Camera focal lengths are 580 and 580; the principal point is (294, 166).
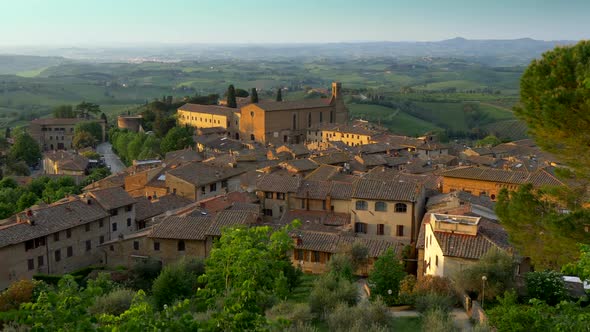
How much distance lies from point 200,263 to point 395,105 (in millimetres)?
124561

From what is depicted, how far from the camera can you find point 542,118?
612 inches

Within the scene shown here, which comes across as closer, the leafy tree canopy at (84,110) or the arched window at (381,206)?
the arched window at (381,206)

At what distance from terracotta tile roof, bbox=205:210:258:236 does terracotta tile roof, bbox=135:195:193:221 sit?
10024mm

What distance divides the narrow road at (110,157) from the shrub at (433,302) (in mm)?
58754

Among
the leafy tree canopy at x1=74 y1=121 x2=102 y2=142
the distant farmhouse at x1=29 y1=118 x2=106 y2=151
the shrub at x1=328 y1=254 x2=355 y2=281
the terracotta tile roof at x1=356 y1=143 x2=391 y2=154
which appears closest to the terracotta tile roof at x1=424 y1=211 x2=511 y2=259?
the shrub at x1=328 y1=254 x2=355 y2=281

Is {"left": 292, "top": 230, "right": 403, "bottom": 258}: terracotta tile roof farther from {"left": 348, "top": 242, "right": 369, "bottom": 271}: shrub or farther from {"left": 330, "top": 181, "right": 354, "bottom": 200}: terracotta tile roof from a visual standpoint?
{"left": 330, "top": 181, "right": 354, "bottom": 200}: terracotta tile roof

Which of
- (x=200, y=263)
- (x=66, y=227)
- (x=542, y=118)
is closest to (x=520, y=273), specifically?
(x=542, y=118)

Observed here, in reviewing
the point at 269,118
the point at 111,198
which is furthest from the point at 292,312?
the point at 269,118

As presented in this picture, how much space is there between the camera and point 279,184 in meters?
39.1

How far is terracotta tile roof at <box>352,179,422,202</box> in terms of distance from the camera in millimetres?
32594

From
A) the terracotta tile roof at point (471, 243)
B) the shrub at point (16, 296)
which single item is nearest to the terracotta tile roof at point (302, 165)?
the terracotta tile roof at point (471, 243)

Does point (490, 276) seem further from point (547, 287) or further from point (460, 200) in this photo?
point (460, 200)

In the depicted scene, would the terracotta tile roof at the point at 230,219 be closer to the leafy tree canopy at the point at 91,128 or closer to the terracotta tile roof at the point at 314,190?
the terracotta tile roof at the point at 314,190

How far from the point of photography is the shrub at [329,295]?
2047 cm
